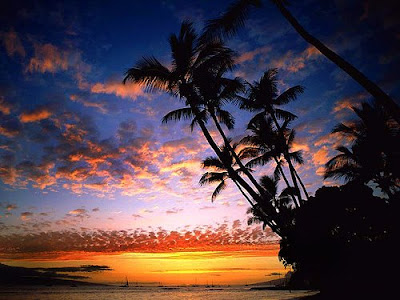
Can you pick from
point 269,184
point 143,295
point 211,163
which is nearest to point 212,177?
point 211,163

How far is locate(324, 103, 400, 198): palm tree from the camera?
17.7 meters

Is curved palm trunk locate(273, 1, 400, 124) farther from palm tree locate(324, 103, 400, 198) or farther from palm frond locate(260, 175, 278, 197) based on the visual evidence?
palm frond locate(260, 175, 278, 197)

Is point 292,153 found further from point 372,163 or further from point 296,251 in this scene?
point 296,251

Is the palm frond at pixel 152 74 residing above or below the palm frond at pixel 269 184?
above

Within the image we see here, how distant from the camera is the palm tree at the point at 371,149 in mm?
17730

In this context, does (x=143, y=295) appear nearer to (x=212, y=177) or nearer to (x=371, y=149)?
(x=212, y=177)

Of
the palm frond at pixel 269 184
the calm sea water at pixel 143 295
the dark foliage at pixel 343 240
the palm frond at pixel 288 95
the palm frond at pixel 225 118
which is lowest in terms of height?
the calm sea water at pixel 143 295

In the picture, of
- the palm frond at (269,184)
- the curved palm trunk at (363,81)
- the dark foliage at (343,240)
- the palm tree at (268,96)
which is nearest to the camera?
the curved palm trunk at (363,81)

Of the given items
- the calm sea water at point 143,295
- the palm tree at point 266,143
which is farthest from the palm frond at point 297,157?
the calm sea water at point 143,295

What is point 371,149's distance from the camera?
1925cm

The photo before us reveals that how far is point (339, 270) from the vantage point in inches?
491

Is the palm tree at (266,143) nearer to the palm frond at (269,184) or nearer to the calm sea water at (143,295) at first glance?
the palm frond at (269,184)

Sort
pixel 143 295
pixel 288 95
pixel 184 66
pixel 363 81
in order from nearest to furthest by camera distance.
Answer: pixel 363 81, pixel 184 66, pixel 288 95, pixel 143 295

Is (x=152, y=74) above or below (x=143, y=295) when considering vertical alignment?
above
